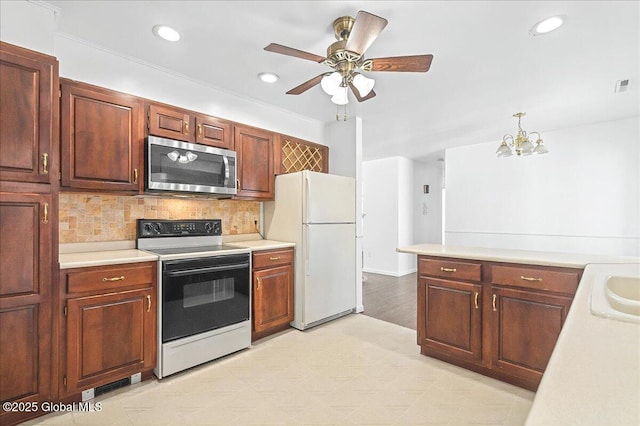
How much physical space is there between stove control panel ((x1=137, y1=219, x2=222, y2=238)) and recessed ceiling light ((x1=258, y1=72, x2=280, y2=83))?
4.87ft

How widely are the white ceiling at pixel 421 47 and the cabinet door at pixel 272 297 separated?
190 centimetres

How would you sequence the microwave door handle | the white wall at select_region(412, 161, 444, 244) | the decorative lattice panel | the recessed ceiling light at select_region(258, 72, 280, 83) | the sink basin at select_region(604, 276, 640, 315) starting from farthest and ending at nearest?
the white wall at select_region(412, 161, 444, 244) < the decorative lattice panel < the microwave door handle < the recessed ceiling light at select_region(258, 72, 280, 83) < the sink basin at select_region(604, 276, 640, 315)

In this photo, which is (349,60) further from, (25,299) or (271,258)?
(25,299)

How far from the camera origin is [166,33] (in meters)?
2.21

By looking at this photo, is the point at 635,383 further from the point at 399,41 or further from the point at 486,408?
the point at 399,41

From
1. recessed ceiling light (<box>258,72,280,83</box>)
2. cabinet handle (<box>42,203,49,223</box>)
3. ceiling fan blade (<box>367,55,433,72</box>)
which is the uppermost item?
recessed ceiling light (<box>258,72,280,83</box>)

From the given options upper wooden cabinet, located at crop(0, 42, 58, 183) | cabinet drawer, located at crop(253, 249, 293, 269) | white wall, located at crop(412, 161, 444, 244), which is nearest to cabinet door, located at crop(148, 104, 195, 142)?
upper wooden cabinet, located at crop(0, 42, 58, 183)

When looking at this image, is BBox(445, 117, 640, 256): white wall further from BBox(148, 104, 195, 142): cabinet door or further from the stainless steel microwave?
BBox(148, 104, 195, 142): cabinet door

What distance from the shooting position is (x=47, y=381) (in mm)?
1856

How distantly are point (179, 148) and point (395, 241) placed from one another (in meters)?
4.63

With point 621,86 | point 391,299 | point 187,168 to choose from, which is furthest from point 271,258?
point 621,86

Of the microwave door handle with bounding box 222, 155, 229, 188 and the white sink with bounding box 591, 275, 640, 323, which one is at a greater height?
the microwave door handle with bounding box 222, 155, 229, 188

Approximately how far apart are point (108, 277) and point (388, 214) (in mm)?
5129

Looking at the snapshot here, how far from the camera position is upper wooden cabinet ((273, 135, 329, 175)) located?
3.60 meters
